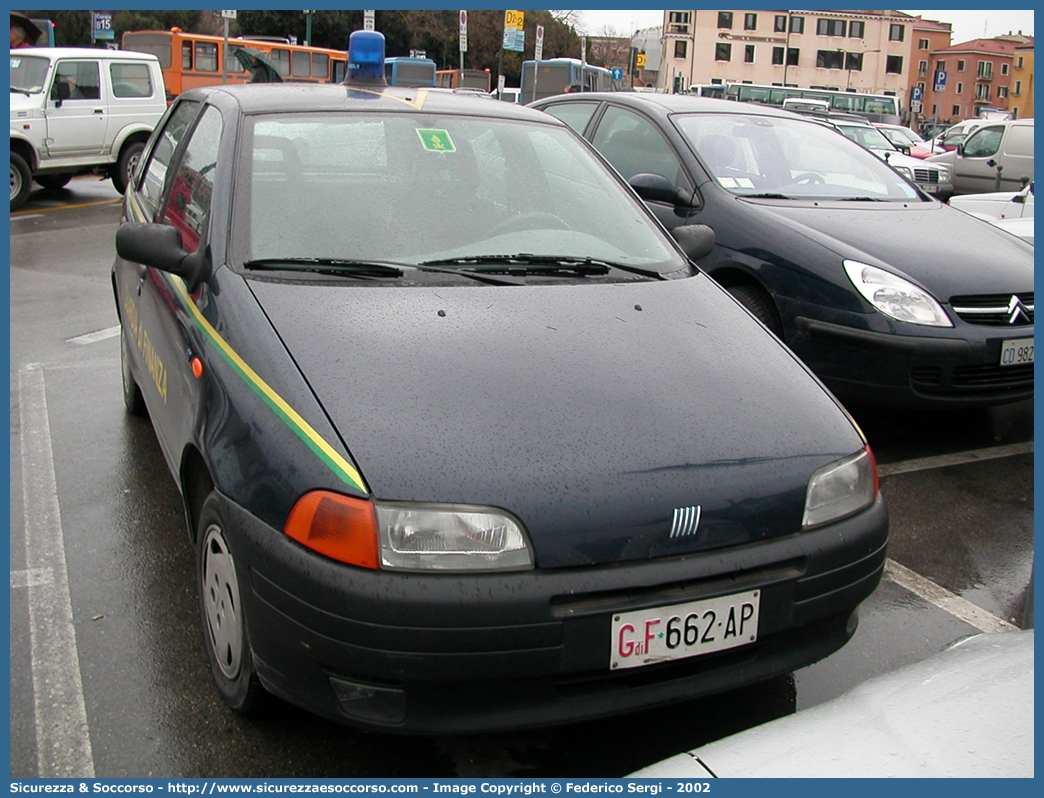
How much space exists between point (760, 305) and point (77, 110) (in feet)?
35.6

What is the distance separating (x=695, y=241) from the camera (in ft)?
12.7

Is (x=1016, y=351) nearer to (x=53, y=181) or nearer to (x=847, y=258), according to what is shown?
(x=847, y=258)

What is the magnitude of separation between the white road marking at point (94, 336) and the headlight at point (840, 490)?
5194 millimetres

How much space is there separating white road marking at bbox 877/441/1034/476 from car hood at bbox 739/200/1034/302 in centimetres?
80

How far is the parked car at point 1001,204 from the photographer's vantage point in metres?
8.91

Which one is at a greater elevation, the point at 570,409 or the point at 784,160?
the point at 784,160

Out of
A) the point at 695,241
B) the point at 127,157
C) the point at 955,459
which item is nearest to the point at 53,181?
the point at 127,157

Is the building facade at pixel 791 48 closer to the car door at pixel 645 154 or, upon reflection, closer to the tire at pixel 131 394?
the car door at pixel 645 154

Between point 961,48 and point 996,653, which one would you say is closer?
point 996,653

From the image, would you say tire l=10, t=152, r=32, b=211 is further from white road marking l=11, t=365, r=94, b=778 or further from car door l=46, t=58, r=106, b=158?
white road marking l=11, t=365, r=94, b=778

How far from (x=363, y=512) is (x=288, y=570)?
8.6 inches

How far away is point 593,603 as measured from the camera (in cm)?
220

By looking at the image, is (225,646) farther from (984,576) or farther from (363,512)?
(984,576)
